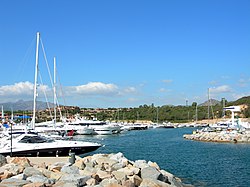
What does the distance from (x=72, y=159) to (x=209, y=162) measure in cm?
1686

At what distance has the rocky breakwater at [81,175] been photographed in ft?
45.7

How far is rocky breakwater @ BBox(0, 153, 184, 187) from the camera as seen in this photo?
45.7 feet

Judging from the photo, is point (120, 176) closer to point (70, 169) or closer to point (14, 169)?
point (70, 169)

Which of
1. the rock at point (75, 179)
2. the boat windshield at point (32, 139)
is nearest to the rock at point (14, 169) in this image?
the rock at point (75, 179)

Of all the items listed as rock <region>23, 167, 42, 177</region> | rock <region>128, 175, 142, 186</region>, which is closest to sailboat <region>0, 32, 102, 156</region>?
rock <region>23, 167, 42, 177</region>

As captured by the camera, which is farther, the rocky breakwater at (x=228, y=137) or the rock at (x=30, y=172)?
the rocky breakwater at (x=228, y=137)

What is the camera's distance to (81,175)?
14953 millimetres

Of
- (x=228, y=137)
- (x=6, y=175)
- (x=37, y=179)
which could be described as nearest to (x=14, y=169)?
(x=6, y=175)

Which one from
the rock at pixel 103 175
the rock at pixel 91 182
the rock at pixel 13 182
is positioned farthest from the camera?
the rock at pixel 103 175

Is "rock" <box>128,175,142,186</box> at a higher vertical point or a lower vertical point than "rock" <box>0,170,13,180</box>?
lower

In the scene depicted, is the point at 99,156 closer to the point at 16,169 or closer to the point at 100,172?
the point at 100,172

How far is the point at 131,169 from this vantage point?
55.6 feet

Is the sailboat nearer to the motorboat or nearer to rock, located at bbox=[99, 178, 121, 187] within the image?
the motorboat

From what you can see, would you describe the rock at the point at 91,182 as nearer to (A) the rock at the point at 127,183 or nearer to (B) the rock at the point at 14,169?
(A) the rock at the point at 127,183
